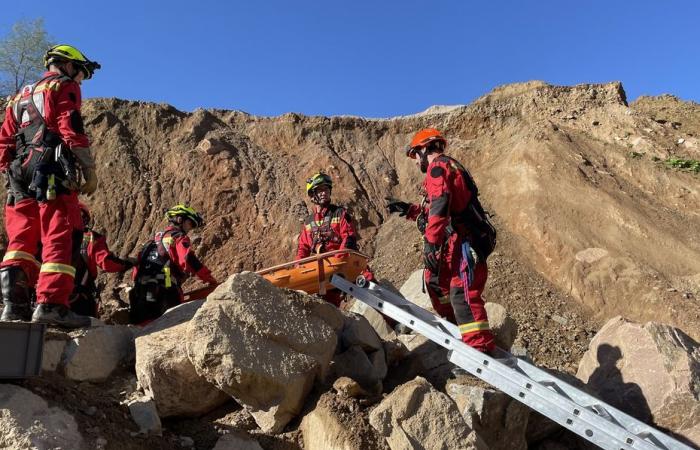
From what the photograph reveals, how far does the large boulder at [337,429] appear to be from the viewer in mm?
3602

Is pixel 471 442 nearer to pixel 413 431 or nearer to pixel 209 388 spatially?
pixel 413 431

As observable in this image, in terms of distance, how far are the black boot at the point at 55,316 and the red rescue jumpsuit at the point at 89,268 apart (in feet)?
6.85

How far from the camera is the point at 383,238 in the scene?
44.9ft

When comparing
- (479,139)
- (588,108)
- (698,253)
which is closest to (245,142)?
(479,139)

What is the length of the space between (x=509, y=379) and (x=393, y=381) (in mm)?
1171

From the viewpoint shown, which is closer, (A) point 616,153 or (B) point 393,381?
(B) point 393,381

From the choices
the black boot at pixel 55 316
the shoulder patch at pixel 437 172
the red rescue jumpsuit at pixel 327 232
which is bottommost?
the black boot at pixel 55 316

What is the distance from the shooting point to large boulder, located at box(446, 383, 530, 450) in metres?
4.29

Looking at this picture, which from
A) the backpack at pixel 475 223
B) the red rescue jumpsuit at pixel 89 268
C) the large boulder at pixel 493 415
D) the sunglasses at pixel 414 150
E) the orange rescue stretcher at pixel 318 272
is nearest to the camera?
the large boulder at pixel 493 415

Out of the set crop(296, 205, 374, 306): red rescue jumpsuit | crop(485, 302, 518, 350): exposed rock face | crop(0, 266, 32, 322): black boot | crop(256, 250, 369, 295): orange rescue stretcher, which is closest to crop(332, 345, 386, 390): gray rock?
crop(256, 250, 369, 295): orange rescue stretcher

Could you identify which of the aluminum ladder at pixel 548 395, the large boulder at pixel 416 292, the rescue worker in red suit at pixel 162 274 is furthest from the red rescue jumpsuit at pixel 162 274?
the large boulder at pixel 416 292

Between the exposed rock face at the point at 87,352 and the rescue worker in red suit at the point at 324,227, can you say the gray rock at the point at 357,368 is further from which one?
the rescue worker in red suit at the point at 324,227

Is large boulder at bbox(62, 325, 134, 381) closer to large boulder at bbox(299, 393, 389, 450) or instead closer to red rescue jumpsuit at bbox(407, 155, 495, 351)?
large boulder at bbox(299, 393, 389, 450)

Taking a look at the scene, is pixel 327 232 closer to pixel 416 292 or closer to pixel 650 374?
pixel 416 292
